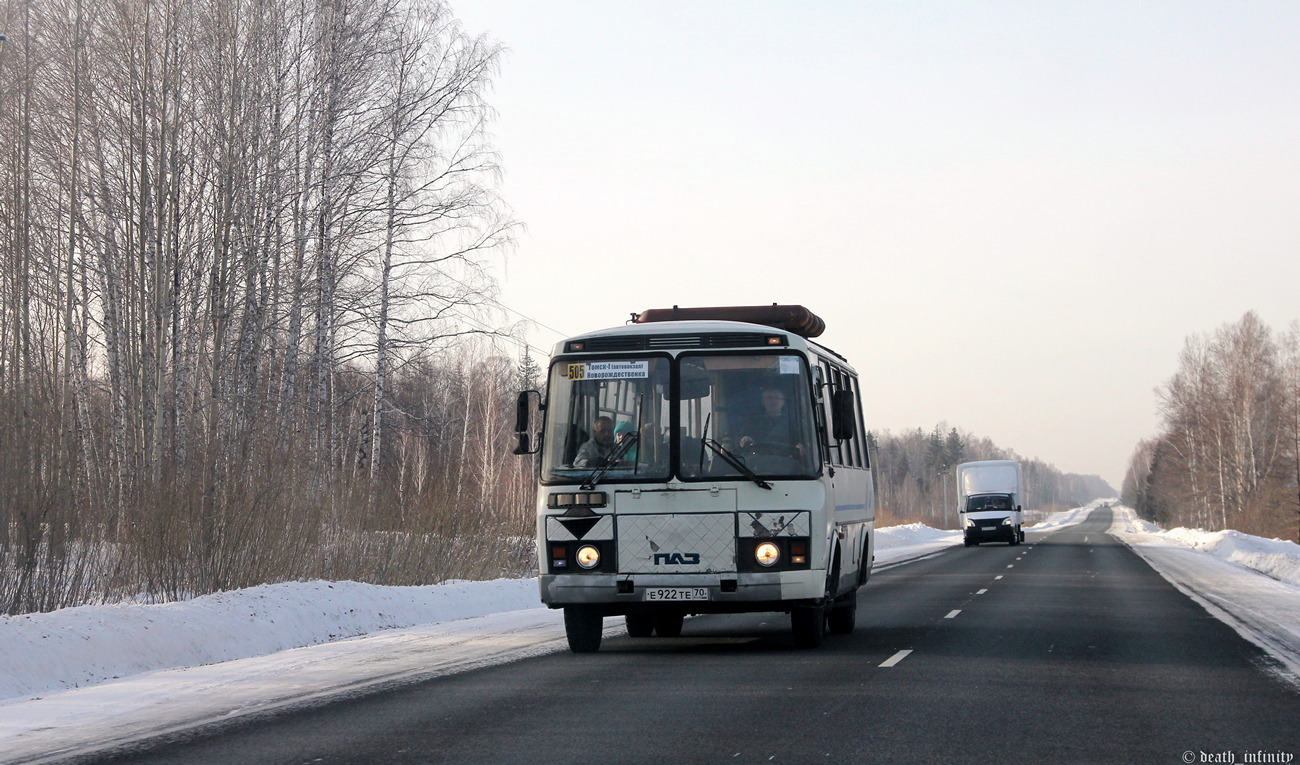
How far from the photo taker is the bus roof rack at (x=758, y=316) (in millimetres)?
14594

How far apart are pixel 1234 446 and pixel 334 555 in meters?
77.0

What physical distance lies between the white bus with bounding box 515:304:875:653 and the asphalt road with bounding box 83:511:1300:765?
73 centimetres

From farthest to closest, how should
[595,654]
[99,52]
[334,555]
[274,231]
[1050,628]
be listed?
1. [274,231]
2. [99,52]
3. [334,555]
4. [1050,628]
5. [595,654]

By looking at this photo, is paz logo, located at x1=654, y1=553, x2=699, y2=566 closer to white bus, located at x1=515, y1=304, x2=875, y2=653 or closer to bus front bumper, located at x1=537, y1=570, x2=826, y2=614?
white bus, located at x1=515, y1=304, x2=875, y2=653

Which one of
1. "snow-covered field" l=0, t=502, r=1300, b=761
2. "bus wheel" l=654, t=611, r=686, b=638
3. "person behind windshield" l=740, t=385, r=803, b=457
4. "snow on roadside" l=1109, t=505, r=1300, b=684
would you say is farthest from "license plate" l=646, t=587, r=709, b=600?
"snow on roadside" l=1109, t=505, r=1300, b=684

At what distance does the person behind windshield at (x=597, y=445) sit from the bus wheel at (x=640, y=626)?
128 inches

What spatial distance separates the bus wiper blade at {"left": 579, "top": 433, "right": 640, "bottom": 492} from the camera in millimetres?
12070

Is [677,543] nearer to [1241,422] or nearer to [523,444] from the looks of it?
[523,444]

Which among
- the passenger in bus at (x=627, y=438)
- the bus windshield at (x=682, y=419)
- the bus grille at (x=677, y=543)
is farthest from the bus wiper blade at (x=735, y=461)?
the passenger in bus at (x=627, y=438)

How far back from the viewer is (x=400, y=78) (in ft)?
95.5

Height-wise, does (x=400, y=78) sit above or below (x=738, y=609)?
above

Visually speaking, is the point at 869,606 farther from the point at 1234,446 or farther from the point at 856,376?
the point at 1234,446

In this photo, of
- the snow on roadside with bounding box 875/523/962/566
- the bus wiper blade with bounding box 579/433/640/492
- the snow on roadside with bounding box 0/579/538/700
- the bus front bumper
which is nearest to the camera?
the snow on roadside with bounding box 0/579/538/700

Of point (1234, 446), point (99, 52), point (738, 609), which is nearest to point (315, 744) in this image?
point (738, 609)
